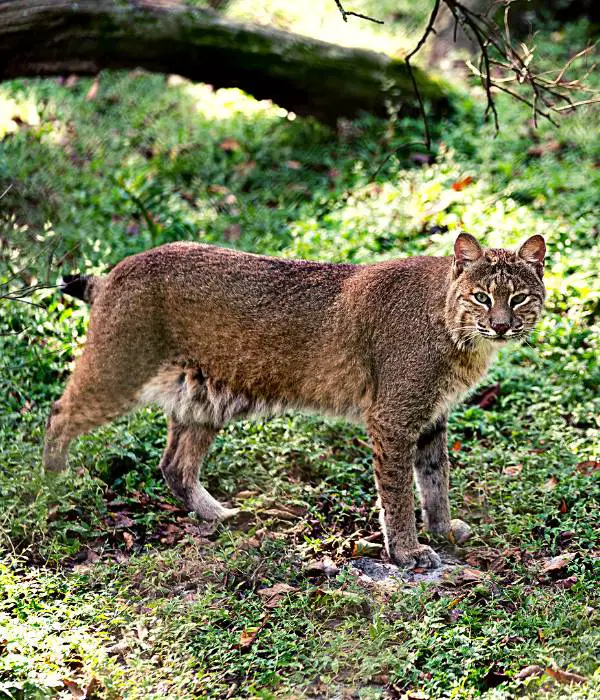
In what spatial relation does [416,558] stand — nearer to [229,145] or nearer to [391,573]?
[391,573]

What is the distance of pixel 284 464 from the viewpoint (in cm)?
645

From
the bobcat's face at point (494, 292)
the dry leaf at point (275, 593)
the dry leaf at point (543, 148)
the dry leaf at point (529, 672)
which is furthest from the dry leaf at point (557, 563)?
the dry leaf at point (543, 148)

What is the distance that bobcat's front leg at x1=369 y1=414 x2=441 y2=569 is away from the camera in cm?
566

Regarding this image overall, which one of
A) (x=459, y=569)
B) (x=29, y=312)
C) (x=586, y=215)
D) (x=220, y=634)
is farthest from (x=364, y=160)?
(x=220, y=634)

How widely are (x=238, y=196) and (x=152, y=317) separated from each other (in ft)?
14.7

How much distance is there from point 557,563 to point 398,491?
0.96m

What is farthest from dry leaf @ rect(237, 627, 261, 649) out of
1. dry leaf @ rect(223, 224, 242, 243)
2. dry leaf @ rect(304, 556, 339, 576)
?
dry leaf @ rect(223, 224, 242, 243)

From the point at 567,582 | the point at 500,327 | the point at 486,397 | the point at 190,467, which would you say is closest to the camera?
the point at 567,582

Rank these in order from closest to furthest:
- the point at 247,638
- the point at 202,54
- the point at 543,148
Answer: the point at 247,638
the point at 202,54
the point at 543,148

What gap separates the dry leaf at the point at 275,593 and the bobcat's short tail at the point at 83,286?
7.15 feet

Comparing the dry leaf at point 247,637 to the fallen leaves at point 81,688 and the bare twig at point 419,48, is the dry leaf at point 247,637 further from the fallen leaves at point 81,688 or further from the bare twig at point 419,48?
the bare twig at point 419,48

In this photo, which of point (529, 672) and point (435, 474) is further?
point (435, 474)

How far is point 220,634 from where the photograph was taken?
4852 millimetres

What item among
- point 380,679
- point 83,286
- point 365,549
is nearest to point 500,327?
point 365,549
